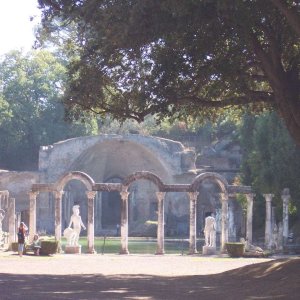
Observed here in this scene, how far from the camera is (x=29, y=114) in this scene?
5766 centimetres

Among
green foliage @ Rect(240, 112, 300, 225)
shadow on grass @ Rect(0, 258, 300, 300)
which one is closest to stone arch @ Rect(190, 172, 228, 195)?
green foliage @ Rect(240, 112, 300, 225)

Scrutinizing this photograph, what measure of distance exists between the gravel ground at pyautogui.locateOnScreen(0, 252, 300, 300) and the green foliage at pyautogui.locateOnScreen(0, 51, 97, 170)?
32.8 metres

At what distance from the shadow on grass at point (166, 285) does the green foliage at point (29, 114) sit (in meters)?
39.1

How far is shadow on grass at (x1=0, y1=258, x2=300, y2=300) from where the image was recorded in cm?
1381

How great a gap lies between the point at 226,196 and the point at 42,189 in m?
7.28

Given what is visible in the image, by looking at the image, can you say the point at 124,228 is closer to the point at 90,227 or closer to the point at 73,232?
the point at 90,227

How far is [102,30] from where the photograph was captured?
48.3 feet

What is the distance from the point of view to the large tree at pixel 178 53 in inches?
547

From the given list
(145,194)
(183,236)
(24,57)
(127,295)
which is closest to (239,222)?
(183,236)

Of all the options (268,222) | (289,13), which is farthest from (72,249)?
(289,13)

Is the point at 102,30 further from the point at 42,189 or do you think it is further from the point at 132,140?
the point at 132,140

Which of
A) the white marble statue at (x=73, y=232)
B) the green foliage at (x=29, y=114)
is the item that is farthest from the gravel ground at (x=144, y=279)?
the green foliage at (x=29, y=114)

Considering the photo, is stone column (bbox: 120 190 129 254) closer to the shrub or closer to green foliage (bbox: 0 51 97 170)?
the shrub

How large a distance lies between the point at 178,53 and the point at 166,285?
508cm
